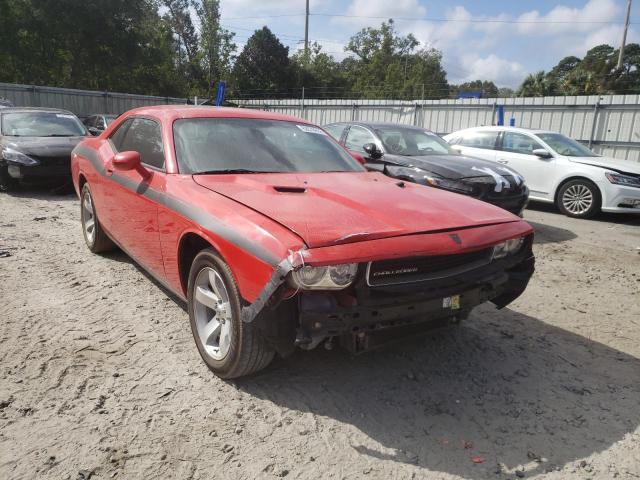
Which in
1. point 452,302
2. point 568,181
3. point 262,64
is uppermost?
point 262,64

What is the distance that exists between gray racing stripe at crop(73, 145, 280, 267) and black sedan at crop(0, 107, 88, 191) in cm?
494

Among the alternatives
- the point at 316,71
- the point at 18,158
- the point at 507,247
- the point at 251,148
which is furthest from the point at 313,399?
the point at 316,71

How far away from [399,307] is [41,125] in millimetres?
9126

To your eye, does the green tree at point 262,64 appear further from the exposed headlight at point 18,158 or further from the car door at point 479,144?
the exposed headlight at point 18,158

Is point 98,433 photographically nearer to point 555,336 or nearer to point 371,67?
point 555,336

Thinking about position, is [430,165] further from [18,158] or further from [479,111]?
[479,111]

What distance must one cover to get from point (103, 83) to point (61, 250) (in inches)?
1244

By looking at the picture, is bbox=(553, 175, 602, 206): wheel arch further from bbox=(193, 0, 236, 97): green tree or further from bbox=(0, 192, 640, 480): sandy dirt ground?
bbox=(193, 0, 236, 97): green tree

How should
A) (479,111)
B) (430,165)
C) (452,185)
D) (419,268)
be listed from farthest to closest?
(479,111), (430,165), (452,185), (419,268)

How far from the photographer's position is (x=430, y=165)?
649 cm

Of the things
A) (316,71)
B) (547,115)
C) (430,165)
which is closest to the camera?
(430,165)

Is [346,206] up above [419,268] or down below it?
above

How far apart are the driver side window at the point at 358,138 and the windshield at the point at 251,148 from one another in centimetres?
351

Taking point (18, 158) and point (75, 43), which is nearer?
point (18, 158)
